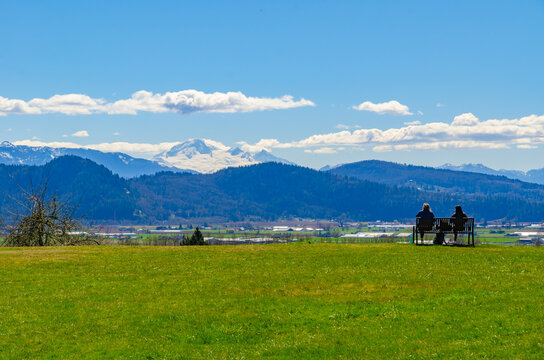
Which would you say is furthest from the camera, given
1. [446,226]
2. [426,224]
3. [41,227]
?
[41,227]

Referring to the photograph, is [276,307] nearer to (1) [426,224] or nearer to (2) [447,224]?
(1) [426,224]

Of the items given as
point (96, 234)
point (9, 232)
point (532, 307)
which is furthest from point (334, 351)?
point (96, 234)

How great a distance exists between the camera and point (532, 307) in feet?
60.2

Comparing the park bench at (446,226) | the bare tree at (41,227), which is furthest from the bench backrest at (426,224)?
the bare tree at (41,227)

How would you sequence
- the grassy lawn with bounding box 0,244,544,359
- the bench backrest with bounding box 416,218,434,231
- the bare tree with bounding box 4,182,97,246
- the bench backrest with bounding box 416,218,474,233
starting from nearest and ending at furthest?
the grassy lawn with bounding box 0,244,544,359 < the bench backrest with bounding box 416,218,474,233 < the bench backrest with bounding box 416,218,434,231 < the bare tree with bounding box 4,182,97,246

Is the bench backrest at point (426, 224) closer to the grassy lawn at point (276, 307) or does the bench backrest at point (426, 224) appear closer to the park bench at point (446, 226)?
the park bench at point (446, 226)

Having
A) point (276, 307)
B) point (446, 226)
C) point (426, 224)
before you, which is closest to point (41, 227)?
point (426, 224)

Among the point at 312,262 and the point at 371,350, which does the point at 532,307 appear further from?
the point at 312,262

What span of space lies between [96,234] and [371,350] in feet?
189

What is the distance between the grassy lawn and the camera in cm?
1622

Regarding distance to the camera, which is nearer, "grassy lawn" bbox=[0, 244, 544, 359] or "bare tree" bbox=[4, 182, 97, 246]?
"grassy lawn" bbox=[0, 244, 544, 359]

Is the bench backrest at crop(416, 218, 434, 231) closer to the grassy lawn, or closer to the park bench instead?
the park bench

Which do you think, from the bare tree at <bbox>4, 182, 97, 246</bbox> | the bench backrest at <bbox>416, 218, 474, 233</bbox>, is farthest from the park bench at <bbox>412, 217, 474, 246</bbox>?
the bare tree at <bbox>4, 182, 97, 246</bbox>

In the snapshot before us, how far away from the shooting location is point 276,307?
66.5ft
